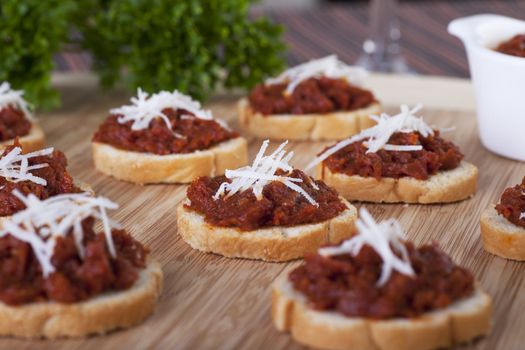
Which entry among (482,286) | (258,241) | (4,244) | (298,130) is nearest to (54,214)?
(4,244)

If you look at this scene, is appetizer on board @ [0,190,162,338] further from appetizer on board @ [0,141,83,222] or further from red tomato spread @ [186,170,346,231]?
appetizer on board @ [0,141,83,222]

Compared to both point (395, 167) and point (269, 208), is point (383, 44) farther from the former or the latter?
point (269, 208)

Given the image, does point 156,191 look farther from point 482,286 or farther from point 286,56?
point 286,56

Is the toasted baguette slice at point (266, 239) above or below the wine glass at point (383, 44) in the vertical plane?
above

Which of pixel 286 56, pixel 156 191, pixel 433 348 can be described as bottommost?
pixel 286 56

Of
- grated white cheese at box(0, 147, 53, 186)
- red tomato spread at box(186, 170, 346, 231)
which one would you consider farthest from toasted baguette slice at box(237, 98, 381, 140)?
grated white cheese at box(0, 147, 53, 186)

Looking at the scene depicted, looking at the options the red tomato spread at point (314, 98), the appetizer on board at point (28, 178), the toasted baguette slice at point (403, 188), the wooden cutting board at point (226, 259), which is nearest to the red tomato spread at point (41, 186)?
the appetizer on board at point (28, 178)

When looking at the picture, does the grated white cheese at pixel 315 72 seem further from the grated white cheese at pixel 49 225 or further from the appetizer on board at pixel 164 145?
the grated white cheese at pixel 49 225
